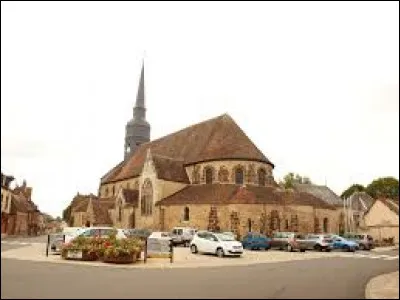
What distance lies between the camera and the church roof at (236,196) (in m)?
41.2

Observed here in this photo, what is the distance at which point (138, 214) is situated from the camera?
1896 inches

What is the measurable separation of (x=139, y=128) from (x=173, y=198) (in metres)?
24.1

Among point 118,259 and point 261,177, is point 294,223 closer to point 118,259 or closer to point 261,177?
point 261,177

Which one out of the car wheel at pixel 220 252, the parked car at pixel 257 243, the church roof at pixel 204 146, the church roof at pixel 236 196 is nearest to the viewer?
the car wheel at pixel 220 252

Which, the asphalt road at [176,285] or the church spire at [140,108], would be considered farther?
the church spire at [140,108]

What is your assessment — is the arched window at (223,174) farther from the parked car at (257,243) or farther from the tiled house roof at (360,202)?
the tiled house roof at (360,202)

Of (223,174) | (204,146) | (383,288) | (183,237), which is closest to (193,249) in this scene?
(183,237)

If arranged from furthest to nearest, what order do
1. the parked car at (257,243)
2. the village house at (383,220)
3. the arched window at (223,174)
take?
the village house at (383,220) < the arched window at (223,174) < the parked car at (257,243)

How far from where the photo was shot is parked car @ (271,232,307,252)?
34016 mm

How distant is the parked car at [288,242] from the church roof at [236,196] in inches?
228

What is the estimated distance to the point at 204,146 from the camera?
49844 millimetres

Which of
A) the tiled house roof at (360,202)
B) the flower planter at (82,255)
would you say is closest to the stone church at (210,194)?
the flower planter at (82,255)

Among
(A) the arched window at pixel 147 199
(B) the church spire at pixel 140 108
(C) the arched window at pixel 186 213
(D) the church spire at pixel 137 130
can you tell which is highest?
(B) the church spire at pixel 140 108

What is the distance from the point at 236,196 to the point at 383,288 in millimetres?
28428
